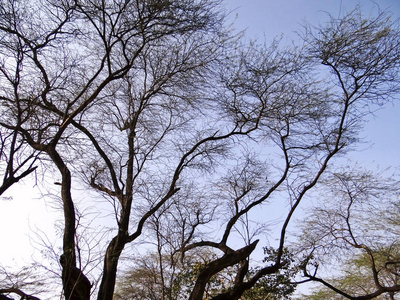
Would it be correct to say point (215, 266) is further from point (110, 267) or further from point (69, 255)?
point (69, 255)

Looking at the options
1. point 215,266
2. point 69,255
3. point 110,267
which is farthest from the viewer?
point 215,266

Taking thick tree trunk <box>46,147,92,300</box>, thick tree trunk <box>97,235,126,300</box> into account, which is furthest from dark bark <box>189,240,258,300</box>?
thick tree trunk <box>46,147,92,300</box>

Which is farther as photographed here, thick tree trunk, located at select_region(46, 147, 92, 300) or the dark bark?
the dark bark

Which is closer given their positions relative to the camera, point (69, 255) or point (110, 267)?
point (69, 255)

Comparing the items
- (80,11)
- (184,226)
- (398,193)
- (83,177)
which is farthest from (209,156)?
(398,193)

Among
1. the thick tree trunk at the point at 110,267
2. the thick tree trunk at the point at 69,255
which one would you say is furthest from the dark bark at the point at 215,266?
the thick tree trunk at the point at 69,255

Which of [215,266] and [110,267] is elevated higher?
[110,267]

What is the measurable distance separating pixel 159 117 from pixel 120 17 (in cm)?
271

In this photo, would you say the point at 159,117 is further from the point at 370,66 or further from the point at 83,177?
the point at 370,66

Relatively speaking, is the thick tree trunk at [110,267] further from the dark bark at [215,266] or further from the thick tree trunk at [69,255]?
the dark bark at [215,266]

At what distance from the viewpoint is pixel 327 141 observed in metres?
6.81

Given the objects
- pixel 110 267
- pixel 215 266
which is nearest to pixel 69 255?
pixel 110 267

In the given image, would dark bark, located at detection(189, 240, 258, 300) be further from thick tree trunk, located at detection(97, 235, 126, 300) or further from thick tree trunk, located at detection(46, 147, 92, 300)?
thick tree trunk, located at detection(46, 147, 92, 300)

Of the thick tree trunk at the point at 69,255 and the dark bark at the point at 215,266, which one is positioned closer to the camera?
the thick tree trunk at the point at 69,255
